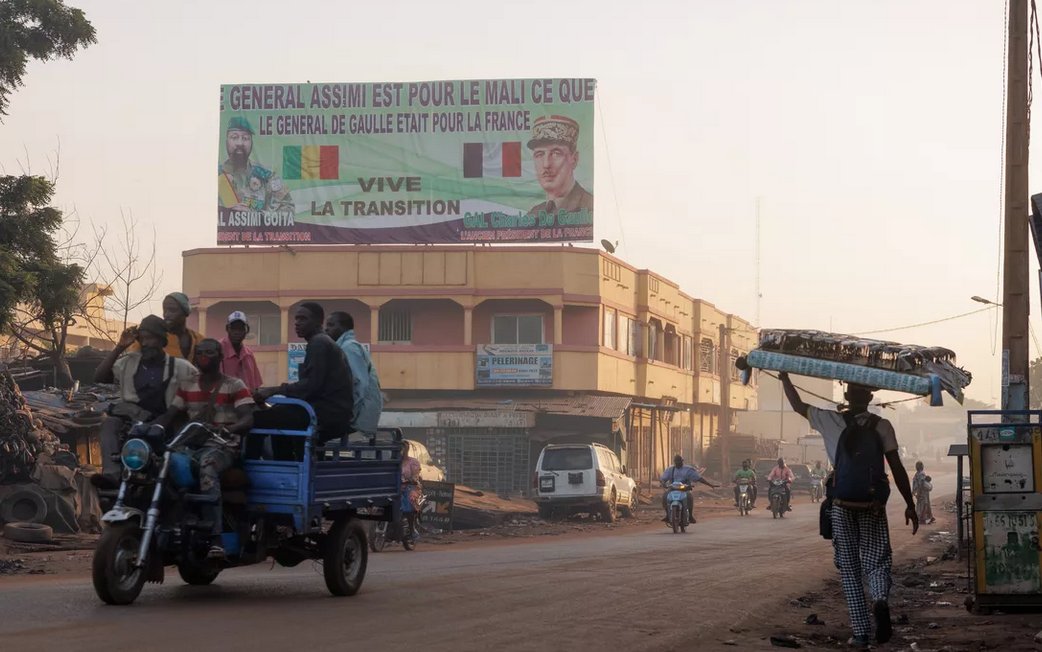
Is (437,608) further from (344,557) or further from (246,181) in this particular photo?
(246,181)

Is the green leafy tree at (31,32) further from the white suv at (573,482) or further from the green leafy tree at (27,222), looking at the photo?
the white suv at (573,482)

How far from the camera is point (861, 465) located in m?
8.87

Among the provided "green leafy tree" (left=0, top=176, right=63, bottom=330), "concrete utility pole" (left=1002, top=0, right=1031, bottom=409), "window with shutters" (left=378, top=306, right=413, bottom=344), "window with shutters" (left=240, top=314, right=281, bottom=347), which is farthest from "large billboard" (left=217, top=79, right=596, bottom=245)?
"concrete utility pole" (left=1002, top=0, right=1031, bottom=409)

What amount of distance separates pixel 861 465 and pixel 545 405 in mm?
39552

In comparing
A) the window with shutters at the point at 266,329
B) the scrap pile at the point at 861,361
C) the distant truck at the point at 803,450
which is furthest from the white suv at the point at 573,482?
the distant truck at the point at 803,450

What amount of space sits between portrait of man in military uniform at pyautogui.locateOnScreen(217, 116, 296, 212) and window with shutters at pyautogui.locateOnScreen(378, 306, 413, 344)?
5380mm

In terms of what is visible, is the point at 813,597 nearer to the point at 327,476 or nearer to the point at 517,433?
the point at 327,476

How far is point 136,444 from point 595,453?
23852 mm

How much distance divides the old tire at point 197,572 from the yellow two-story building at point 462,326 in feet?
116

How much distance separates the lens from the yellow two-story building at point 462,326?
155 feet

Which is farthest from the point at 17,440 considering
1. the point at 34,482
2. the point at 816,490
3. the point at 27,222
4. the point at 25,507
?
the point at 816,490

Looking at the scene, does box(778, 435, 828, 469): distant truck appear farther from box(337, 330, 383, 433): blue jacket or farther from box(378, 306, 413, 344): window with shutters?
box(337, 330, 383, 433): blue jacket

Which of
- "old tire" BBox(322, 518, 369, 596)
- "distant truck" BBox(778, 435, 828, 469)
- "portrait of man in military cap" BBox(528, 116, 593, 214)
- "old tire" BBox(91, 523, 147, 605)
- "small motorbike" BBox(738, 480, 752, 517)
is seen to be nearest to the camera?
"old tire" BBox(91, 523, 147, 605)

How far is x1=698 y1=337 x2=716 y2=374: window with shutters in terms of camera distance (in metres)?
68.7
